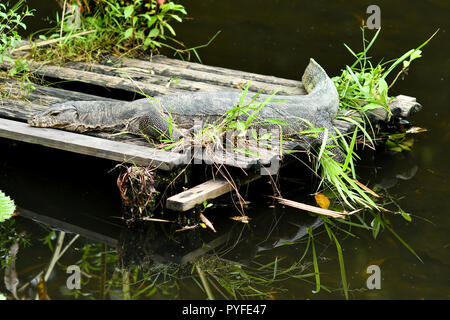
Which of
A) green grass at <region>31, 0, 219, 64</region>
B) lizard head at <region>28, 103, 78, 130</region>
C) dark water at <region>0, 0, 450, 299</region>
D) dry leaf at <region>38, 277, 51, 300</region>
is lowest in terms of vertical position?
dry leaf at <region>38, 277, 51, 300</region>

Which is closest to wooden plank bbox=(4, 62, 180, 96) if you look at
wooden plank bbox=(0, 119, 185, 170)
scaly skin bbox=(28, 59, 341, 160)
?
scaly skin bbox=(28, 59, 341, 160)

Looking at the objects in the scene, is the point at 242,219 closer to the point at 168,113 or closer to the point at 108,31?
the point at 168,113

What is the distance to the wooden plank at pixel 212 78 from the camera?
702 centimetres

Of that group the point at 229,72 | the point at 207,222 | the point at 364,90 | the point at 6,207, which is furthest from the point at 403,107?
the point at 6,207

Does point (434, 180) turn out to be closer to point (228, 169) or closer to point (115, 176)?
point (228, 169)

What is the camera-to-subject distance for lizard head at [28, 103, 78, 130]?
5758 millimetres

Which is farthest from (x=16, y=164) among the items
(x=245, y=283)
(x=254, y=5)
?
(x=254, y=5)

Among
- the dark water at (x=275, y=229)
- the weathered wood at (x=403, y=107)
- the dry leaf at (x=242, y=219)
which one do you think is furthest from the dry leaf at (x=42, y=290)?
the weathered wood at (x=403, y=107)

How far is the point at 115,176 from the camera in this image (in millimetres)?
6027

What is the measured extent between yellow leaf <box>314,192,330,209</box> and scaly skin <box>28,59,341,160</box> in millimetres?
432

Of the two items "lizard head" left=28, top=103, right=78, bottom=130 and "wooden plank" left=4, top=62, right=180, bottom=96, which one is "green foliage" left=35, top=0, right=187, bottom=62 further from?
"lizard head" left=28, top=103, right=78, bottom=130

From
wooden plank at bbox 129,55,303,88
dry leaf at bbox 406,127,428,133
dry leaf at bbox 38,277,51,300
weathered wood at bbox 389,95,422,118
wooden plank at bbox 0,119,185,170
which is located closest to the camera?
dry leaf at bbox 38,277,51,300

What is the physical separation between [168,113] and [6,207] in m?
1.49

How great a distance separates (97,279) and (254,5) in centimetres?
835
